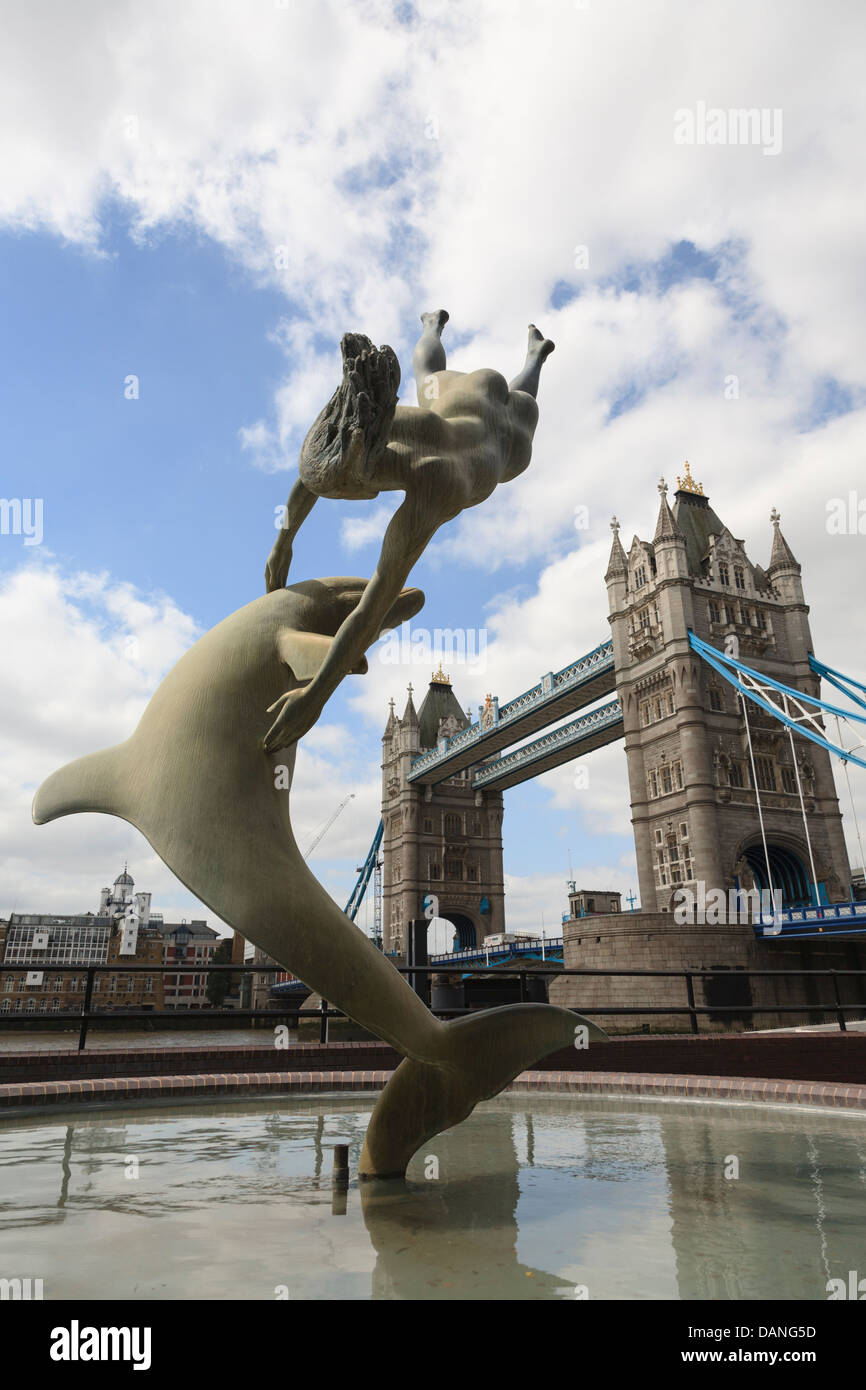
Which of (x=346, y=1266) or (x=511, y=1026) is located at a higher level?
(x=511, y=1026)

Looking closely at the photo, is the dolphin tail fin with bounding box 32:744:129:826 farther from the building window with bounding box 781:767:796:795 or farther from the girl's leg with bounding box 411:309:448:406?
the building window with bounding box 781:767:796:795

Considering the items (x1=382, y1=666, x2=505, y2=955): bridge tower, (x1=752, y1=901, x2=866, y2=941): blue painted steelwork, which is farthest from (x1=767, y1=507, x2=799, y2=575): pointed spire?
(x1=382, y1=666, x2=505, y2=955): bridge tower

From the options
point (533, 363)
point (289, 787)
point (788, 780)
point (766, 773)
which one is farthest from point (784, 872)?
point (289, 787)

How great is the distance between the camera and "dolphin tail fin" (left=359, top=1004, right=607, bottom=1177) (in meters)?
2.97

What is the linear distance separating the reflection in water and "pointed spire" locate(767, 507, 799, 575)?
3925 cm

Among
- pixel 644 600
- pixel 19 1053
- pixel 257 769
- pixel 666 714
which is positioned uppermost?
pixel 644 600

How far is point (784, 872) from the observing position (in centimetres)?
3475

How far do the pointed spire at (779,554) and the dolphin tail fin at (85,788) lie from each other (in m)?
41.0

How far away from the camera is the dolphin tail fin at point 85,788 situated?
10.1 ft

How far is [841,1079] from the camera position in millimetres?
7258

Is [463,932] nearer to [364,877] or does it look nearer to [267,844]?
[364,877]

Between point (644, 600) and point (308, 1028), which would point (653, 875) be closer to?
point (644, 600)
